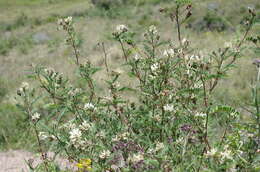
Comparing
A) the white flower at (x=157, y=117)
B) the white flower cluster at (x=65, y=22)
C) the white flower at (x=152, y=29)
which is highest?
the white flower cluster at (x=65, y=22)

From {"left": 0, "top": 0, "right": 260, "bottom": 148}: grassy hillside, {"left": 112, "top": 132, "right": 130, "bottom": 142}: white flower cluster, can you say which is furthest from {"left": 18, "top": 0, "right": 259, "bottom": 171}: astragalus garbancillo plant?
{"left": 0, "top": 0, "right": 260, "bottom": 148}: grassy hillside

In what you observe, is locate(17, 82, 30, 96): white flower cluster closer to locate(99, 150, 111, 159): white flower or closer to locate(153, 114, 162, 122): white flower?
locate(99, 150, 111, 159): white flower

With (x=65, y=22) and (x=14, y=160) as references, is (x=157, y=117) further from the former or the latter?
(x=14, y=160)

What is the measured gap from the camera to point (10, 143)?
6.01 meters

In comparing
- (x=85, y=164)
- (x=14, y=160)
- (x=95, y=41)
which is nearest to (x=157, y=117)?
(x=85, y=164)

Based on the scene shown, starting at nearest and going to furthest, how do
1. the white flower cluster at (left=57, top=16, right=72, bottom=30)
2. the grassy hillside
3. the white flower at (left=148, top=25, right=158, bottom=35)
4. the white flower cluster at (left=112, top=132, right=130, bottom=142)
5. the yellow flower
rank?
the yellow flower → the white flower cluster at (left=112, top=132, right=130, bottom=142) → the white flower at (left=148, top=25, right=158, bottom=35) → the white flower cluster at (left=57, top=16, right=72, bottom=30) → the grassy hillside

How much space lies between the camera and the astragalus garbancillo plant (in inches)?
61.1

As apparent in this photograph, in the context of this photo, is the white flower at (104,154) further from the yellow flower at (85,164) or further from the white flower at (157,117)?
the white flower at (157,117)

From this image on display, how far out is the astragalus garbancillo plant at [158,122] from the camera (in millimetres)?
1552

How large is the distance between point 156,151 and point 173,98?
0.42m

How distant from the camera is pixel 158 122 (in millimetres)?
1866

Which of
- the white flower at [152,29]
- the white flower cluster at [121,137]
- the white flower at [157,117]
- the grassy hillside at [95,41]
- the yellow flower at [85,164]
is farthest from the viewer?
the grassy hillside at [95,41]

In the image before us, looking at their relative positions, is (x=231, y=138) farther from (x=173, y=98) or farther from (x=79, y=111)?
(x=79, y=111)

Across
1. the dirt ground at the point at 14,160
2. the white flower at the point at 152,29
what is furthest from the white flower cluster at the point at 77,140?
the dirt ground at the point at 14,160
